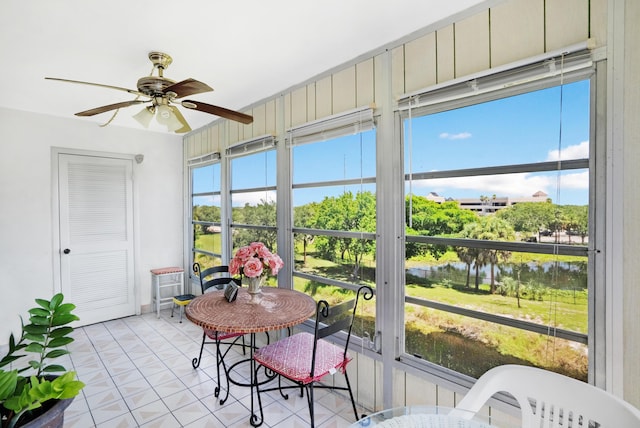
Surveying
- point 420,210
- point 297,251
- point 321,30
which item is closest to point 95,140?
point 297,251

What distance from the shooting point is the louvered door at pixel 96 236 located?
3.72 meters

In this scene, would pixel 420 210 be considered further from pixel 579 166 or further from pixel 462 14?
pixel 462 14

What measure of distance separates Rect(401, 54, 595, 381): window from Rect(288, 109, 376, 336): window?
320mm

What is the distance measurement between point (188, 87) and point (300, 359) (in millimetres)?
Answer: 1797

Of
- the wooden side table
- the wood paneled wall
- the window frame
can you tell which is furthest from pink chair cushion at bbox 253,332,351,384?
the wooden side table

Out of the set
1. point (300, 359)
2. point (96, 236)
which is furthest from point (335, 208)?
point (96, 236)

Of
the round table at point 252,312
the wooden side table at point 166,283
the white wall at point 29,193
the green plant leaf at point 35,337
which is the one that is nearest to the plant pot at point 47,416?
the green plant leaf at point 35,337

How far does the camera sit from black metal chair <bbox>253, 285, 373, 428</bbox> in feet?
5.94

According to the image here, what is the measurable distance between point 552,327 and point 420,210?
2.93ft

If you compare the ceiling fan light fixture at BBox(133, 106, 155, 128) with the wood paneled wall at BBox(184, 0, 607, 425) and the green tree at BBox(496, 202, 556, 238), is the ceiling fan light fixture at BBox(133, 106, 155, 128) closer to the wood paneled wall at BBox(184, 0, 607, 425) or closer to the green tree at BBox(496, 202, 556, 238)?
the wood paneled wall at BBox(184, 0, 607, 425)

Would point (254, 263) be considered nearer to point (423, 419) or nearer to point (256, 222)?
point (256, 222)

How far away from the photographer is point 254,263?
2.39 m

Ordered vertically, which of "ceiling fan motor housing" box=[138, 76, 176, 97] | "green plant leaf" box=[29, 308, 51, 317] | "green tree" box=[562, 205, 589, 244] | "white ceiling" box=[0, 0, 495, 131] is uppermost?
"white ceiling" box=[0, 0, 495, 131]

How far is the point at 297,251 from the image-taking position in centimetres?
287
